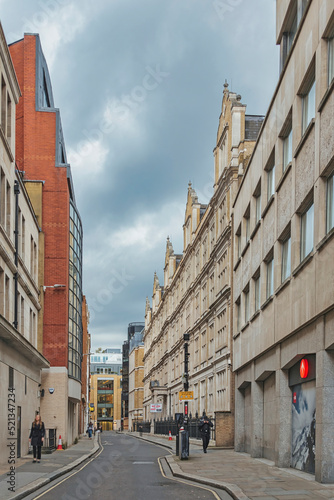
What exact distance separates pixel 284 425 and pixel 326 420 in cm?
520

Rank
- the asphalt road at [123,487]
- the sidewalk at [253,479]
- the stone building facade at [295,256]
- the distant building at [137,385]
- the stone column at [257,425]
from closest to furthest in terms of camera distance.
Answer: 1. the sidewalk at [253,479]
2. the asphalt road at [123,487]
3. the stone building facade at [295,256]
4. the stone column at [257,425]
5. the distant building at [137,385]

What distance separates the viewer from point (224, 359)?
40.8m

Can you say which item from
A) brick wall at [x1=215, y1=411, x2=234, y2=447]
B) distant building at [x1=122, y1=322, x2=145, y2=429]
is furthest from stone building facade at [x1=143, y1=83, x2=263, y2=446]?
distant building at [x1=122, y1=322, x2=145, y2=429]

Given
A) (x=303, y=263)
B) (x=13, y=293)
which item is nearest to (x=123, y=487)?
(x=303, y=263)

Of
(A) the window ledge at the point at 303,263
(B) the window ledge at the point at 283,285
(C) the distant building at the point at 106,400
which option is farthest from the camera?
(C) the distant building at the point at 106,400

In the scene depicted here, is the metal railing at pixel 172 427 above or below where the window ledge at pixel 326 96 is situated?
below

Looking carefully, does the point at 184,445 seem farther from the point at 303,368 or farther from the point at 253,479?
the point at 303,368

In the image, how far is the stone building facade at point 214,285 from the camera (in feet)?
128

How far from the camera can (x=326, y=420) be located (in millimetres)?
15188

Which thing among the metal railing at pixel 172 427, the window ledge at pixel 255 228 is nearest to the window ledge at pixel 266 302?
the window ledge at pixel 255 228

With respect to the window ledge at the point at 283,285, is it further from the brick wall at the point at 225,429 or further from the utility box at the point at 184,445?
the brick wall at the point at 225,429

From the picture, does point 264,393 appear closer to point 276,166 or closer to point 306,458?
point 306,458

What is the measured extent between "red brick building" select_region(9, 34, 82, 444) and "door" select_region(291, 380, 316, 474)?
2099 centimetres

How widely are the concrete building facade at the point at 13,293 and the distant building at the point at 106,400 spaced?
5885 inches
